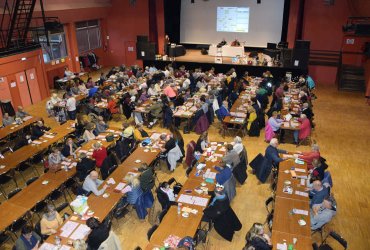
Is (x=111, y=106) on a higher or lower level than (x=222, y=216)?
higher

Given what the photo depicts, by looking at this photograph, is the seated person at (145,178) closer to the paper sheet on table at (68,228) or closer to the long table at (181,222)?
the long table at (181,222)

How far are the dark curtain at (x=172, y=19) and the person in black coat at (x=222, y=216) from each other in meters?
19.2

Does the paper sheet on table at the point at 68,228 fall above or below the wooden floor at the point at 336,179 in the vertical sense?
above

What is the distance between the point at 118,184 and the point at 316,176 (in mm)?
5156

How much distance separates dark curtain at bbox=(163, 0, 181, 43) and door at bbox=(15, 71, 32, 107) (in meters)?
11.3

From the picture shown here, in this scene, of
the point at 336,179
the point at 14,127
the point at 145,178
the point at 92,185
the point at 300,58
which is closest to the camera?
the point at 92,185

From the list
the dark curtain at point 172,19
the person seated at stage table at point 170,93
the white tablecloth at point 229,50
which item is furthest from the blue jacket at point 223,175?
the dark curtain at point 172,19

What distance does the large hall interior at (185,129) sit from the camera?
23.7ft

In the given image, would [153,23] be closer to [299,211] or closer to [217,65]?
[217,65]

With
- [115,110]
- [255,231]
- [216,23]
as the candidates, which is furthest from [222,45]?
[255,231]

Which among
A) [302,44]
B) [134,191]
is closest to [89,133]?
[134,191]

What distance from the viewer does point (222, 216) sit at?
7441 millimetres

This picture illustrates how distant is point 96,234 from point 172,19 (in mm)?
21404

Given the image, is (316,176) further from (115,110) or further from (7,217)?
(115,110)
